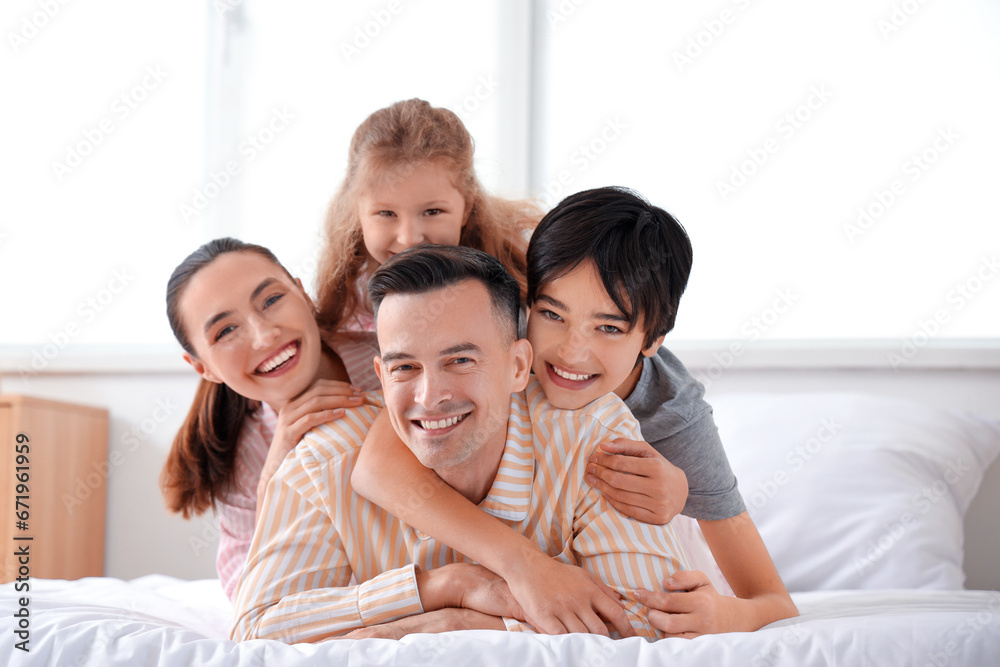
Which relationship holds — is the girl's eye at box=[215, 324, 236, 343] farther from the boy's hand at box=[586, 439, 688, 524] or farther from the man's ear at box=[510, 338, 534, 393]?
the boy's hand at box=[586, 439, 688, 524]

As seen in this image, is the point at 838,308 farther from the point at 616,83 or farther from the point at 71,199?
the point at 71,199

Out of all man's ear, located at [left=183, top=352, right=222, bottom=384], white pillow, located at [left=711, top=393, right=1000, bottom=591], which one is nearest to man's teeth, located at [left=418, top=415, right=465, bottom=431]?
man's ear, located at [left=183, top=352, right=222, bottom=384]

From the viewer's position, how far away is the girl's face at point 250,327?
1392mm

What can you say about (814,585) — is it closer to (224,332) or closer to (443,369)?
(443,369)

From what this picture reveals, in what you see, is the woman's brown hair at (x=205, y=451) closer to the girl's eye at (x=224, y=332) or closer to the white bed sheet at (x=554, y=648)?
the girl's eye at (x=224, y=332)

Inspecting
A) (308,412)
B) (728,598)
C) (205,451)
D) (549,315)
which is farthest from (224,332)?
(728,598)

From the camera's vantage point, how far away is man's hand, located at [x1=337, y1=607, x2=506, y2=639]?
40.3 inches

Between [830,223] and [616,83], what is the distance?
84 centimetres

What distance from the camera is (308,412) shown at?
1367mm

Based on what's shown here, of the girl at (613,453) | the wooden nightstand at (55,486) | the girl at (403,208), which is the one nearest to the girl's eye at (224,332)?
the girl at (403,208)

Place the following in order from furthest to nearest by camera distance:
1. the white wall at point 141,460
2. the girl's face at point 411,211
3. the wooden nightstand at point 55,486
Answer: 1. the white wall at point 141,460
2. the wooden nightstand at point 55,486
3. the girl's face at point 411,211

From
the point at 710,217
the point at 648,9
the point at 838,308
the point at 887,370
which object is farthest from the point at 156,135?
the point at 887,370

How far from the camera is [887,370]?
2.22m

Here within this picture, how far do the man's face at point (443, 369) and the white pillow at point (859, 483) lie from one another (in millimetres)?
1014
